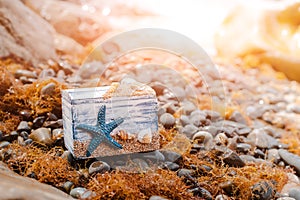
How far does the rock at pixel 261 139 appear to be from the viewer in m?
2.96

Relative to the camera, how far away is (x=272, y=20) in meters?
5.79

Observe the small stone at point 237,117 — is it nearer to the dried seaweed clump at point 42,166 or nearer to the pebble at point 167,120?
the pebble at point 167,120

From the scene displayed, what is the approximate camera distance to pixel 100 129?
7.36 ft

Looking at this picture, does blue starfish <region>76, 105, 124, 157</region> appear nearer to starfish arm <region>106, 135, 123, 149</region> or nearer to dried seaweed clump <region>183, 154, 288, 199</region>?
starfish arm <region>106, 135, 123, 149</region>

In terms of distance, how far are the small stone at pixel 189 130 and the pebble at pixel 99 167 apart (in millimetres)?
756

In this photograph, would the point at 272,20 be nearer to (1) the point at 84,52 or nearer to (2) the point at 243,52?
(2) the point at 243,52

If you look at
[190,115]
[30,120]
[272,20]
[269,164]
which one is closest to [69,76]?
[30,120]

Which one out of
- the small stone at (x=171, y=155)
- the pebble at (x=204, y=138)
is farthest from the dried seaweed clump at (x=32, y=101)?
the pebble at (x=204, y=138)

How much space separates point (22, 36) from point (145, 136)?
2.13m

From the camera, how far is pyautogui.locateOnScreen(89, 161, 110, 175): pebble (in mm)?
2217

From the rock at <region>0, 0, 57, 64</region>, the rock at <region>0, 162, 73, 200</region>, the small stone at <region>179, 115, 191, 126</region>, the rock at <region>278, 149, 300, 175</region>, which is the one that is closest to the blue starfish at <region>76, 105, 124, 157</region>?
the rock at <region>0, 162, 73, 200</region>

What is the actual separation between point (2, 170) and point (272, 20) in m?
4.79

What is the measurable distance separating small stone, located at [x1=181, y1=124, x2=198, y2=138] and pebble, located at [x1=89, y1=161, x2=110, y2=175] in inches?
29.8

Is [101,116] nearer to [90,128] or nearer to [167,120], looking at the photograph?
[90,128]
